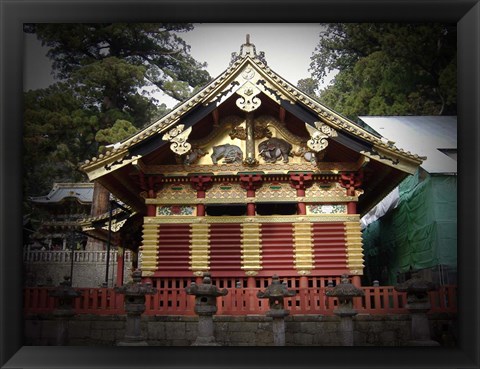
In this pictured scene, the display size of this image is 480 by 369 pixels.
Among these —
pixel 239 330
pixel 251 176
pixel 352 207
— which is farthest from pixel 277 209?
pixel 239 330

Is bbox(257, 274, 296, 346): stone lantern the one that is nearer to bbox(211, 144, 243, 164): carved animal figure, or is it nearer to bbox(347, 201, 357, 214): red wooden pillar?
bbox(347, 201, 357, 214): red wooden pillar

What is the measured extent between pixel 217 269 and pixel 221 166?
2828 millimetres

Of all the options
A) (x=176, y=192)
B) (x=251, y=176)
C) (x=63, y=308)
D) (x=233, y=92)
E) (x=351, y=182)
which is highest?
(x=233, y=92)

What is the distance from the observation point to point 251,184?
14.0 metres

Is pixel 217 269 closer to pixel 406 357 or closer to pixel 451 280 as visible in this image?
pixel 406 357

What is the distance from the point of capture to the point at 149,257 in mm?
13688

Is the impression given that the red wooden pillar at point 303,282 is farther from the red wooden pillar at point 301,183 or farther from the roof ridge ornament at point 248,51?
the roof ridge ornament at point 248,51

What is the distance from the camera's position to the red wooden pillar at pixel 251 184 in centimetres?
1388

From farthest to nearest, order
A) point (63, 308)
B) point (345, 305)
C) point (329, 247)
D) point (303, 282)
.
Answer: point (329, 247), point (303, 282), point (63, 308), point (345, 305)

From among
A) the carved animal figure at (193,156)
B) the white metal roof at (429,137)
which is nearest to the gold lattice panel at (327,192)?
the carved animal figure at (193,156)

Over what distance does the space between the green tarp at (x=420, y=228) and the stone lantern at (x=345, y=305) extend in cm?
425

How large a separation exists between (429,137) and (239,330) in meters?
9.40
